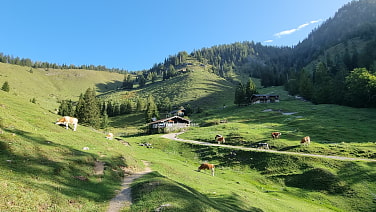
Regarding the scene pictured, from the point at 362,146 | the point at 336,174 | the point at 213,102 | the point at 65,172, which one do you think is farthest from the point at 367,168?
the point at 213,102

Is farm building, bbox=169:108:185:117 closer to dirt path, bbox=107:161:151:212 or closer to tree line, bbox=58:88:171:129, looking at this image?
tree line, bbox=58:88:171:129

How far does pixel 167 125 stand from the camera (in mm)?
86938

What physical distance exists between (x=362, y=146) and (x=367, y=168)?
11.8 metres

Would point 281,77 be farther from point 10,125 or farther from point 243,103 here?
point 10,125

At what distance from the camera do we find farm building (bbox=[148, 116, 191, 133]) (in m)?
86.1

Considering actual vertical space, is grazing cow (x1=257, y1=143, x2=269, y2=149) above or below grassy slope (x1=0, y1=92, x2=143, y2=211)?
below

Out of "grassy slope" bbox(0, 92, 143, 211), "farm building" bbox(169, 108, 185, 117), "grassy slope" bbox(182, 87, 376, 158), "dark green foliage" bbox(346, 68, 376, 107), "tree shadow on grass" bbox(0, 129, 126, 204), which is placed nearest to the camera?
"grassy slope" bbox(0, 92, 143, 211)

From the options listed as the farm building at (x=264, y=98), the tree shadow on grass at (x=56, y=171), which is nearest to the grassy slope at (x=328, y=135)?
the tree shadow on grass at (x=56, y=171)

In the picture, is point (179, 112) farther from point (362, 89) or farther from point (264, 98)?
point (362, 89)

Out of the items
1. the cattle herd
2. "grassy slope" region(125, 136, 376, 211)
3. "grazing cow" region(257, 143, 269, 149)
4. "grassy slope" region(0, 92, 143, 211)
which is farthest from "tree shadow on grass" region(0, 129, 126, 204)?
"grazing cow" region(257, 143, 269, 149)

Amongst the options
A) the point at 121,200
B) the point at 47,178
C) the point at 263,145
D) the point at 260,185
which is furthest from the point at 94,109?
the point at 121,200

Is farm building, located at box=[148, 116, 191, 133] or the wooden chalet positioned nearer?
farm building, located at box=[148, 116, 191, 133]

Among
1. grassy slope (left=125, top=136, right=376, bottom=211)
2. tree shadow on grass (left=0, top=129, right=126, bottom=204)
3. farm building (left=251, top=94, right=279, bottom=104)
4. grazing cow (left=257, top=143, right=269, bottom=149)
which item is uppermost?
farm building (left=251, top=94, right=279, bottom=104)

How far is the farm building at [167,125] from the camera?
86062 mm
